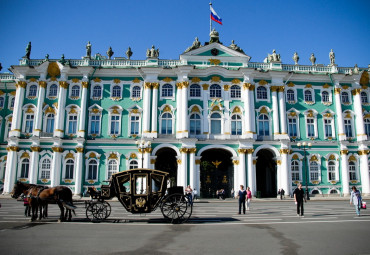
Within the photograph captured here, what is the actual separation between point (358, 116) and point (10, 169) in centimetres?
4319

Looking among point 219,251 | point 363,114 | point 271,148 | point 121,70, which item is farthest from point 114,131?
point 363,114

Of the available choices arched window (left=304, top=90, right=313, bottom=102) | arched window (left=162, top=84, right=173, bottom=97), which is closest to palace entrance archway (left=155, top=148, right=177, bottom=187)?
arched window (left=162, top=84, right=173, bottom=97)

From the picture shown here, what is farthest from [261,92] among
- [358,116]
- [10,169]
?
[10,169]

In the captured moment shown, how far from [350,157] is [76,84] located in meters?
35.6

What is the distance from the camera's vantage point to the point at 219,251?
317 inches

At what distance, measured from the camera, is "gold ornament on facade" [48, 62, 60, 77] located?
117 ft

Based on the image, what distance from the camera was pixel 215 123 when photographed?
35094 mm

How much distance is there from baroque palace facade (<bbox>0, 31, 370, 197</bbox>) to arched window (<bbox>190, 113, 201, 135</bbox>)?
12cm

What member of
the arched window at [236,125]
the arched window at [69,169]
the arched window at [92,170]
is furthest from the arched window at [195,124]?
the arched window at [69,169]

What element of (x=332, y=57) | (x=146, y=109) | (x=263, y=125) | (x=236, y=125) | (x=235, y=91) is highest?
(x=332, y=57)

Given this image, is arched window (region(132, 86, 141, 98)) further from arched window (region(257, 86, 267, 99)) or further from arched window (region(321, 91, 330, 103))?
arched window (region(321, 91, 330, 103))

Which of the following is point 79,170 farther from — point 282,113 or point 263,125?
point 282,113
